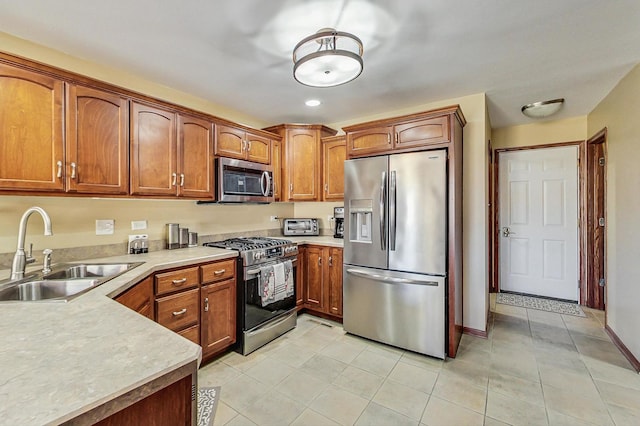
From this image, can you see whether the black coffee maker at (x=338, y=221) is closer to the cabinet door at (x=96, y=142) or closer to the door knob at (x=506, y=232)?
the cabinet door at (x=96, y=142)

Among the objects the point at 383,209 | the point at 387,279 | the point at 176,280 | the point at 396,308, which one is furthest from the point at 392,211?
the point at 176,280

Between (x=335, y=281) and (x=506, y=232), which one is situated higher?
(x=506, y=232)

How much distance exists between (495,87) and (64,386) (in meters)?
3.47

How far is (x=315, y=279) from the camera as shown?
3.35 metres

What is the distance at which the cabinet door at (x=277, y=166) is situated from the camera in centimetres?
348

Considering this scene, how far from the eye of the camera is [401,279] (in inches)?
102

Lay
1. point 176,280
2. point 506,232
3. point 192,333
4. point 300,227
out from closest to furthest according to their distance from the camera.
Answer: point 176,280 → point 192,333 → point 300,227 → point 506,232

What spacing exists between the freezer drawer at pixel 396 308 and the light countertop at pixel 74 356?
205 centimetres

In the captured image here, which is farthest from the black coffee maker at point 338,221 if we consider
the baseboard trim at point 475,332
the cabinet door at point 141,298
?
the cabinet door at point 141,298

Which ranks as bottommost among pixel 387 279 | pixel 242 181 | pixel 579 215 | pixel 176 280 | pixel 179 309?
pixel 179 309

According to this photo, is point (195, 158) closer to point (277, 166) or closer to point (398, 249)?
point (277, 166)

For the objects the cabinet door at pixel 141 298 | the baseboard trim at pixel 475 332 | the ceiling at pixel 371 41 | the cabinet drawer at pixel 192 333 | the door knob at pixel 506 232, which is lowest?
the baseboard trim at pixel 475 332

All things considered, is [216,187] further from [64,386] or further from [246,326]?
[64,386]

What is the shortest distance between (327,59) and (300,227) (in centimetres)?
237
